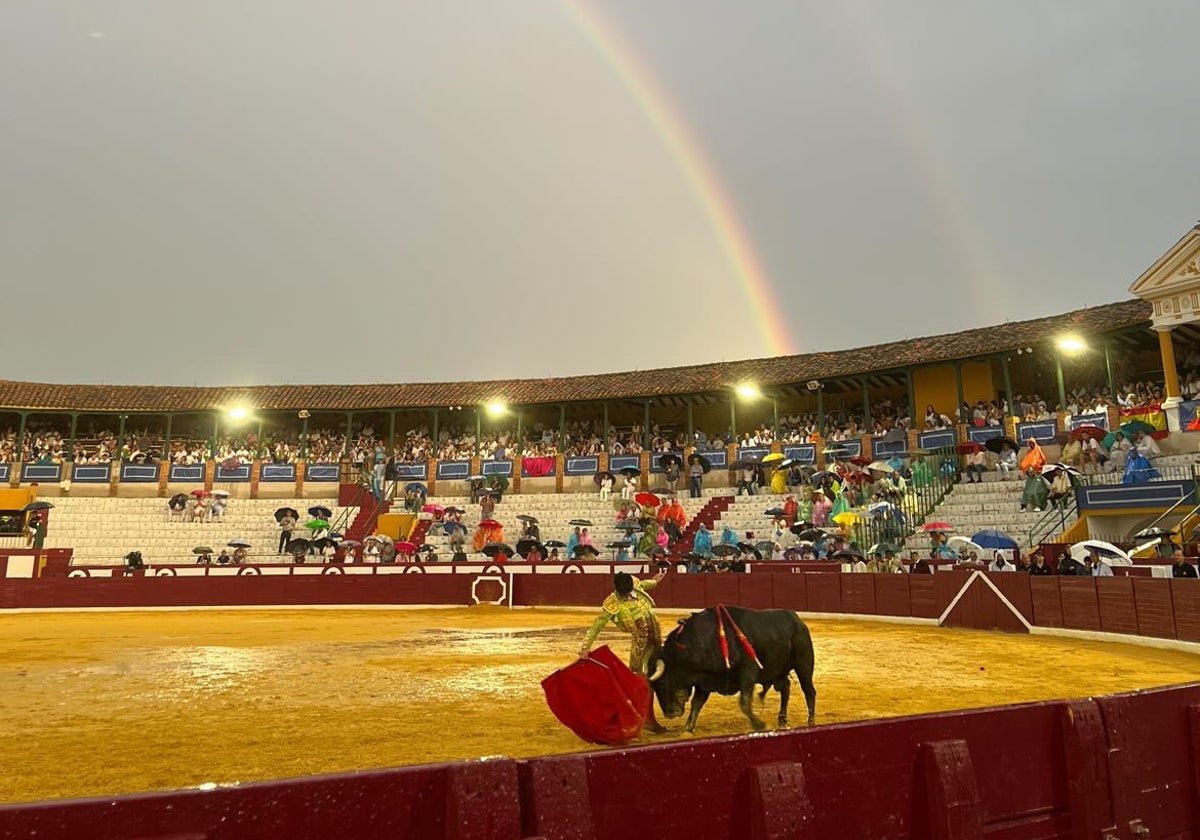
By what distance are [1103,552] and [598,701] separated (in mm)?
14139

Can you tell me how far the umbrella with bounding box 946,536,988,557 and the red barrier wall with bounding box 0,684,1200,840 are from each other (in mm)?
16313

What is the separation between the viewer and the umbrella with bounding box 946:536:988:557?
1894cm

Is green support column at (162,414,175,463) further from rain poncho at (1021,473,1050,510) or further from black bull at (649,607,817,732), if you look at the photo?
black bull at (649,607,817,732)

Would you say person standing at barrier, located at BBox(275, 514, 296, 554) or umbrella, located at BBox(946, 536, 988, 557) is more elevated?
person standing at barrier, located at BBox(275, 514, 296, 554)

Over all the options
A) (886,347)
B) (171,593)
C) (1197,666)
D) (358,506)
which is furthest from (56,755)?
(886,347)

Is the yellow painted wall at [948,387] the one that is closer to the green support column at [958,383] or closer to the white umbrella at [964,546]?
the green support column at [958,383]

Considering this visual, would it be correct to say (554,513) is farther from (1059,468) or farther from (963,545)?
(1059,468)

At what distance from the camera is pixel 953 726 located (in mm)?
3080

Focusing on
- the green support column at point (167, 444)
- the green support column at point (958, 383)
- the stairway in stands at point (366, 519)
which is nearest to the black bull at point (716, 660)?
the green support column at point (958, 383)

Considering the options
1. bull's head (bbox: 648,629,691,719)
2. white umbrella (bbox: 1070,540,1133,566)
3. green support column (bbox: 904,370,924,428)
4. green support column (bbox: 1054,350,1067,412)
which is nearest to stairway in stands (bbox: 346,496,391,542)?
green support column (bbox: 904,370,924,428)

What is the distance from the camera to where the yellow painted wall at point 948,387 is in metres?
29.0

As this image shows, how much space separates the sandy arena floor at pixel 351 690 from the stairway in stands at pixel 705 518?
9.41 m

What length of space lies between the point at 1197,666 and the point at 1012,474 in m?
13.5

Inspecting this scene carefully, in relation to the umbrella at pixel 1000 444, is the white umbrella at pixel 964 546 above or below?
below
